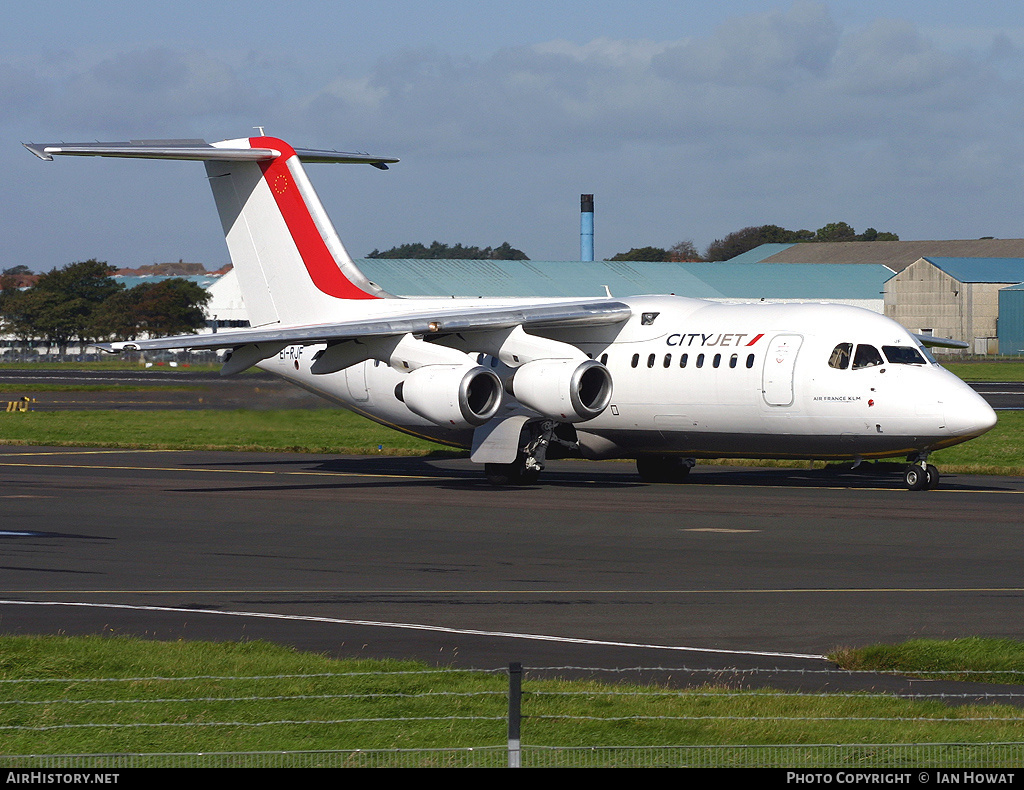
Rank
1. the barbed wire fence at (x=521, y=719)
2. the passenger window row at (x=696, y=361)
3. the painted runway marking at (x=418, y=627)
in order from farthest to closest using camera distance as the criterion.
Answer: the passenger window row at (x=696, y=361) → the painted runway marking at (x=418, y=627) → the barbed wire fence at (x=521, y=719)

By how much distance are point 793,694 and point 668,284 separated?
116 meters

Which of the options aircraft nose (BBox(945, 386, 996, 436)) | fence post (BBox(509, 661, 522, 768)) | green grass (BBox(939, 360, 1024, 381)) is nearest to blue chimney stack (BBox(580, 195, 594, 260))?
green grass (BBox(939, 360, 1024, 381))

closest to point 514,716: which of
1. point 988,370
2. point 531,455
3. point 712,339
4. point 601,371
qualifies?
point 712,339

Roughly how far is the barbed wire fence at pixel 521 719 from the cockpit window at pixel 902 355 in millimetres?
17554

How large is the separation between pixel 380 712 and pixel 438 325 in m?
21.3

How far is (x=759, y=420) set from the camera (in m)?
31.0

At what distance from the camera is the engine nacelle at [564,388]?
31984 millimetres

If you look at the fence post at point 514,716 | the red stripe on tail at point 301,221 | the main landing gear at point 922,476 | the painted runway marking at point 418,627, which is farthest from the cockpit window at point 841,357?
the fence post at point 514,716

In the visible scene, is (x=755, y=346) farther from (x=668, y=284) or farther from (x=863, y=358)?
(x=668, y=284)

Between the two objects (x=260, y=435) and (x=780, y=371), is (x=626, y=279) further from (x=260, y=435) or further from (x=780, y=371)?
(x=780, y=371)

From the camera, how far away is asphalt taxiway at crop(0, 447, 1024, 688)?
603 inches

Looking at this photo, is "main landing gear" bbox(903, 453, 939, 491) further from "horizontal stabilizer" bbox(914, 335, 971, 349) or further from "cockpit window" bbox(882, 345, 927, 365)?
"horizontal stabilizer" bbox(914, 335, 971, 349)

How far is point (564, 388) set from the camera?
105 ft

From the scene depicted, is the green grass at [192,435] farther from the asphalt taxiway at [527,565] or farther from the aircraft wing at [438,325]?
the asphalt taxiway at [527,565]
